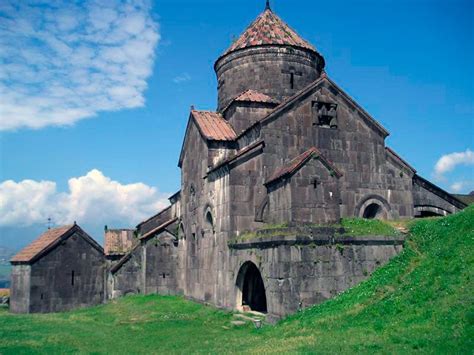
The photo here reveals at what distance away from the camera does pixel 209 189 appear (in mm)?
16734

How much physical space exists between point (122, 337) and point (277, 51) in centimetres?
1252

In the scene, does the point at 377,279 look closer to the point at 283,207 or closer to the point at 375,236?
the point at 375,236

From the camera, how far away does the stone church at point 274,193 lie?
12219 millimetres

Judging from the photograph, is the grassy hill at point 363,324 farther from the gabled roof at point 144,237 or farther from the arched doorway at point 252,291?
the gabled roof at point 144,237

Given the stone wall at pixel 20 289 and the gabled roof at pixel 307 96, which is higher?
the gabled roof at pixel 307 96

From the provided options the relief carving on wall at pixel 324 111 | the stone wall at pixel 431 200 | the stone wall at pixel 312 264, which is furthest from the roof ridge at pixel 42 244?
the stone wall at pixel 431 200

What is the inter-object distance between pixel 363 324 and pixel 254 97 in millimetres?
11095

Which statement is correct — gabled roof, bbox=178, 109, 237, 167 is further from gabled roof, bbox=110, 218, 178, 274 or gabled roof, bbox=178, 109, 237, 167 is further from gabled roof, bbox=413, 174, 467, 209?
gabled roof, bbox=413, 174, 467, 209

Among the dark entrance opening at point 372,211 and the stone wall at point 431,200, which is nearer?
the dark entrance opening at point 372,211

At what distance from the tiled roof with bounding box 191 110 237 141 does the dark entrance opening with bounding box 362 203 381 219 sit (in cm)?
553

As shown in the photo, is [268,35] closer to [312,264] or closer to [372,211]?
[372,211]

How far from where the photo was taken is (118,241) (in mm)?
24938

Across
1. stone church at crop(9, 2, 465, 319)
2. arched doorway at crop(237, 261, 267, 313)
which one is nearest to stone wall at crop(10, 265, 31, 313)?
stone church at crop(9, 2, 465, 319)

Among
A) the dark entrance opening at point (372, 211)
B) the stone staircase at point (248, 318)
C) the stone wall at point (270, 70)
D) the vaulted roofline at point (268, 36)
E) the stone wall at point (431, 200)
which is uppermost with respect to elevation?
the vaulted roofline at point (268, 36)
